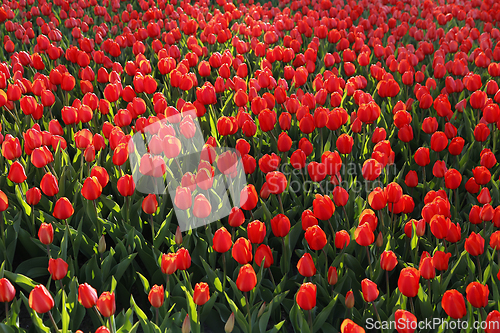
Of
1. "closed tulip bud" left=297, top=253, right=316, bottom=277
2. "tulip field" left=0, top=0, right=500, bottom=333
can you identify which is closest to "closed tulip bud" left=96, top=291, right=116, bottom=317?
"tulip field" left=0, top=0, right=500, bottom=333

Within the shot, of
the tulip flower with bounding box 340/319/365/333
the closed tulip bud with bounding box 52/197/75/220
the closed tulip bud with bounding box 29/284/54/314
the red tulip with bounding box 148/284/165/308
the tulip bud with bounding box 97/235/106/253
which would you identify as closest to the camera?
the tulip flower with bounding box 340/319/365/333

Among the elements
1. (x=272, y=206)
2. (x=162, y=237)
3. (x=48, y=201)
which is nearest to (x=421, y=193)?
(x=272, y=206)

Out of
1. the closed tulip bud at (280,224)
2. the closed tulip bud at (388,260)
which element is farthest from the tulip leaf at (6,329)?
the closed tulip bud at (388,260)

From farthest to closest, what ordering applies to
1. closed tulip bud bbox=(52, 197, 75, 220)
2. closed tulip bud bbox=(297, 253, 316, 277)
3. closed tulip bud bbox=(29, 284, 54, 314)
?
closed tulip bud bbox=(52, 197, 75, 220) < closed tulip bud bbox=(297, 253, 316, 277) < closed tulip bud bbox=(29, 284, 54, 314)

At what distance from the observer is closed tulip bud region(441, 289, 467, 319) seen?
160 cm

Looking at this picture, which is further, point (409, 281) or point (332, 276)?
point (332, 276)

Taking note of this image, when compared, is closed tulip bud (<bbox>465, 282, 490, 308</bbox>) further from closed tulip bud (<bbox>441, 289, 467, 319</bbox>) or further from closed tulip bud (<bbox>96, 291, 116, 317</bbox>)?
closed tulip bud (<bbox>96, 291, 116, 317</bbox>)

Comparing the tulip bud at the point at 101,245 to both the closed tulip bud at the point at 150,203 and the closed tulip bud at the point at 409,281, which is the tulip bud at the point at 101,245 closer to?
the closed tulip bud at the point at 150,203

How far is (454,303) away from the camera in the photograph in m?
1.60

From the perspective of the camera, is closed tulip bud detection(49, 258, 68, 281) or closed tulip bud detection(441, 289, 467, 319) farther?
closed tulip bud detection(49, 258, 68, 281)

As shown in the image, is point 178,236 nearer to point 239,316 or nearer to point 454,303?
point 239,316

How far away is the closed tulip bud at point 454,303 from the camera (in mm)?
1596

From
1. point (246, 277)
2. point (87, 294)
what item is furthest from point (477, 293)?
point (87, 294)

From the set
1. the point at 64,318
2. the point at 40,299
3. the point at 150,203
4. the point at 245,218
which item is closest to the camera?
the point at 40,299
